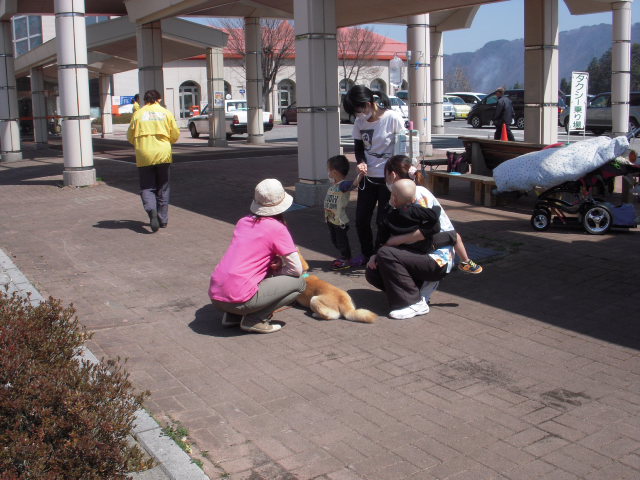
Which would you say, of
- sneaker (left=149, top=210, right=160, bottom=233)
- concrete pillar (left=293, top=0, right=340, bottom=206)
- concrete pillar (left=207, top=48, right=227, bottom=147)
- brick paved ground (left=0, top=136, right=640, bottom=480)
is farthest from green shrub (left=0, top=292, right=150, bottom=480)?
concrete pillar (left=207, top=48, right=227, bottom=147)

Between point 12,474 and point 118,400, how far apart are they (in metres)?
0.57

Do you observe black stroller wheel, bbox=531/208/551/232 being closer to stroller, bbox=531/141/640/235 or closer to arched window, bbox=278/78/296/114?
stroller, bbox=531/141/640/235

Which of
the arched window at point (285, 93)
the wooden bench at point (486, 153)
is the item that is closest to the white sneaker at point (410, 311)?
the wooden bench at point (486, 153)

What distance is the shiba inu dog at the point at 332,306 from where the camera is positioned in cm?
625

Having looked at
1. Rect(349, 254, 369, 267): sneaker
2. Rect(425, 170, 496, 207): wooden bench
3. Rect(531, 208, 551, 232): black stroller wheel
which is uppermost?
Rect(425, 170, 496, 207): wooden bench

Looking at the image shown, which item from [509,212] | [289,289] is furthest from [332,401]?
[509,212]

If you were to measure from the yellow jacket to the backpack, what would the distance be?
15.8 ft

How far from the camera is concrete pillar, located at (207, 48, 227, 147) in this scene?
2431 centimetres

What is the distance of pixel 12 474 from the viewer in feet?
9.52

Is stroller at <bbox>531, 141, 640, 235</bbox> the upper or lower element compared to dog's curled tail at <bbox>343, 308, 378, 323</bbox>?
upper

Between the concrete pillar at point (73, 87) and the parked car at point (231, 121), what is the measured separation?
55.6 ft

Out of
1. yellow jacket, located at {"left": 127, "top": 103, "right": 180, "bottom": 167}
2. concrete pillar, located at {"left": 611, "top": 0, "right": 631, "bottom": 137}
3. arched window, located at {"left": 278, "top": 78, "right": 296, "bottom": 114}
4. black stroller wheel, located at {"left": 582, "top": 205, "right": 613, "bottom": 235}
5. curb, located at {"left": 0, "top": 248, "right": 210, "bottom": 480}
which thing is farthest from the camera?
arched window, located at {"left": 278, "top": 78, "right": 296, "bottom": 114}

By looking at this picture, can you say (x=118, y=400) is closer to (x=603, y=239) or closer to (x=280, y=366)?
(x=280, y=366)

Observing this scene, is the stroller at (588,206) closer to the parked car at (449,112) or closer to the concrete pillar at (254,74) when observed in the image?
the concrete pillar at (254,74)
